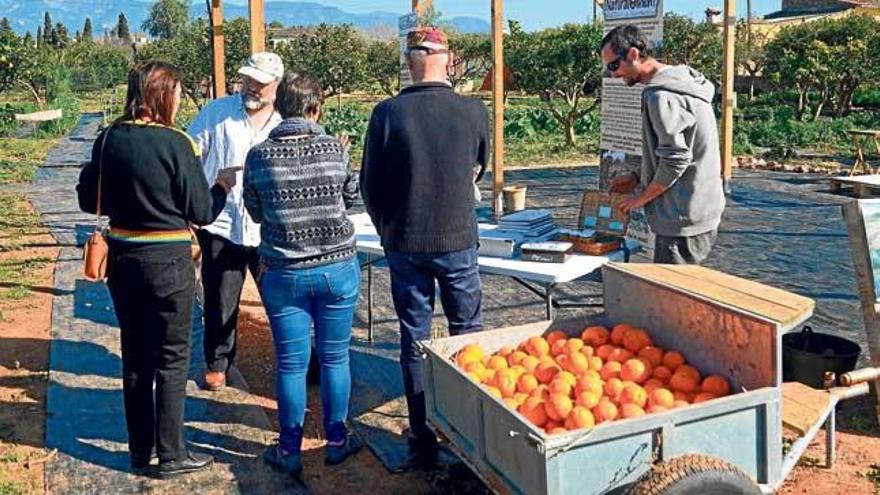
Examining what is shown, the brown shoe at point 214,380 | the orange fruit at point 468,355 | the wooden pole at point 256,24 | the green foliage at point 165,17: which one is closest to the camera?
the orange fruit at point 468,355

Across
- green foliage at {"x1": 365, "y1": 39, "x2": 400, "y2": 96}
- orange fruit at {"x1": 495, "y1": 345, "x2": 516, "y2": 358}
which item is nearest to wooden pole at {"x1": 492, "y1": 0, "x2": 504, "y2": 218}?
orange fruit at {"x1": 495, "y1": 345, "x2": 516, "y2": 358}

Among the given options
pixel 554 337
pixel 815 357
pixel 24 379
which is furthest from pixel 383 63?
pixel 554 337

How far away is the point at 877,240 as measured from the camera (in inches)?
159

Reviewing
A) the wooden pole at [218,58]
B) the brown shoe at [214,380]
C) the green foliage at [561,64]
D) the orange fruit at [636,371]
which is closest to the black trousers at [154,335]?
the brown shoe at [214,380]

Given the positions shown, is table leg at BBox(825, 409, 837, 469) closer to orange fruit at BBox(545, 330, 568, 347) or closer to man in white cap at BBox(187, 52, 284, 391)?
orange fruit at BBox(545, 330, 568, 347)

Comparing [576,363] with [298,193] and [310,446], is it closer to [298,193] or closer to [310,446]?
[298,193]

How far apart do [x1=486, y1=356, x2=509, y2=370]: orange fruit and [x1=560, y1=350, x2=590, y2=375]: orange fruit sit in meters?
0.21

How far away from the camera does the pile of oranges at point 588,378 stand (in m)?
2.83

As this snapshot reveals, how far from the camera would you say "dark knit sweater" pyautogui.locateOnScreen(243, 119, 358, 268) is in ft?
11.3

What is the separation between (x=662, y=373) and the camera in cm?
A: 312

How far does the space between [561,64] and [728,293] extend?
15.7 metres

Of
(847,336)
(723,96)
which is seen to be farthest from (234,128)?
(723,96)

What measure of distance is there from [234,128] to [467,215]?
4.61ft

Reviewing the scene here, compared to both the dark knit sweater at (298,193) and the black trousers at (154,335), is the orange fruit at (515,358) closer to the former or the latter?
the dark knit sweater at (298,193)
